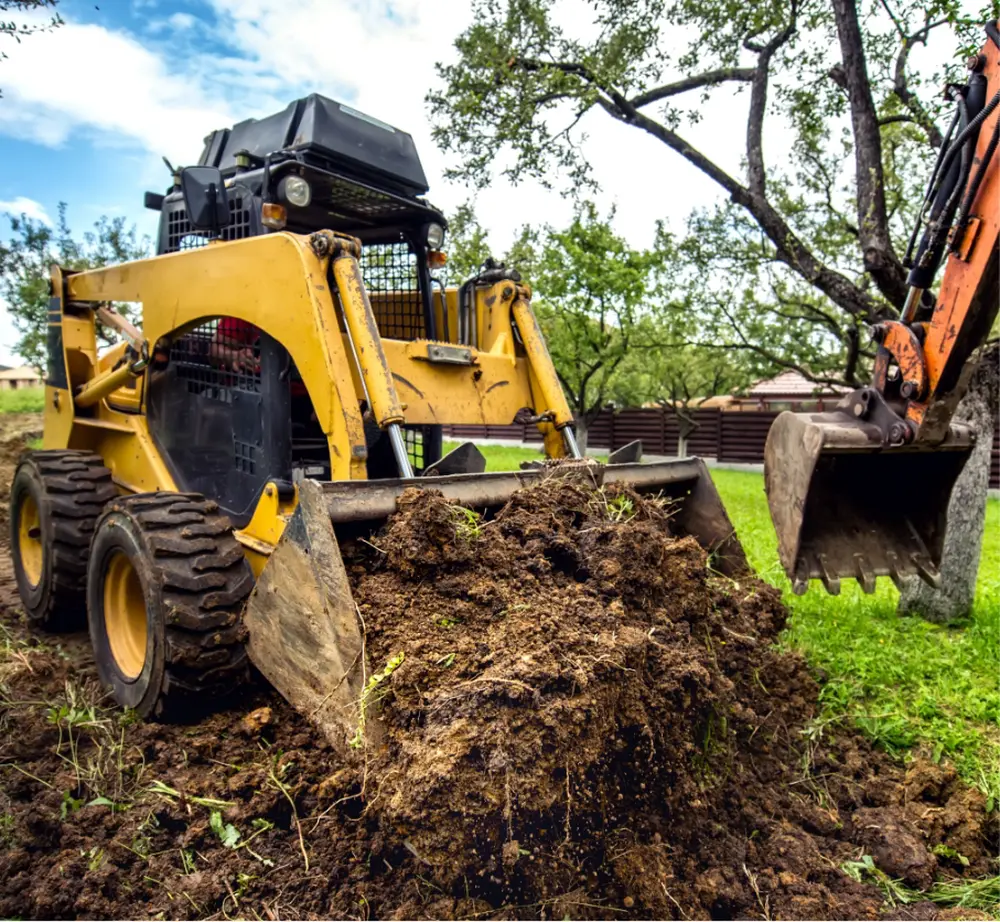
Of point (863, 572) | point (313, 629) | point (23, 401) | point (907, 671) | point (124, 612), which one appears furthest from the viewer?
point (23, 401)

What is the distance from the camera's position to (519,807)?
215 centimetres

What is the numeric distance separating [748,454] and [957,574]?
65.1ft

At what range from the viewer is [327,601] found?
8.82ft

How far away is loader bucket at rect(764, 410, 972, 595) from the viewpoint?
3416 millimetres

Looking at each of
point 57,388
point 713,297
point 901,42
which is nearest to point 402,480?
point 57,388

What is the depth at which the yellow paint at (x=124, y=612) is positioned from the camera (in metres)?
3.68

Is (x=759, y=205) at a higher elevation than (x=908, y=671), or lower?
higher

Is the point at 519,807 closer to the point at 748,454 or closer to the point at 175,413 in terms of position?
the point at 175,413

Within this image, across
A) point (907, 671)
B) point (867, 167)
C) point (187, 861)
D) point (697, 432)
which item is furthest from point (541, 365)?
point (697, 432)

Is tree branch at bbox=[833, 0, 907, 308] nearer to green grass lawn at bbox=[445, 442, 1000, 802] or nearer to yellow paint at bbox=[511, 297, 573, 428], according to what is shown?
green grass lawn at bbox=[445, 442, 1000, 802]

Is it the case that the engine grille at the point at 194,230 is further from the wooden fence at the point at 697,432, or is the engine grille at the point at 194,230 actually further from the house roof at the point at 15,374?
the house roof at the point at 15,374

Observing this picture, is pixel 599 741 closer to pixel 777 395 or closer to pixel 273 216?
pixel 273 216

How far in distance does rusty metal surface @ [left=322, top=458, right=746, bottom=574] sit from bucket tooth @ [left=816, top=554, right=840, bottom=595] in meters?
0.45

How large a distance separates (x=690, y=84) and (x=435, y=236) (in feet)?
14.6
